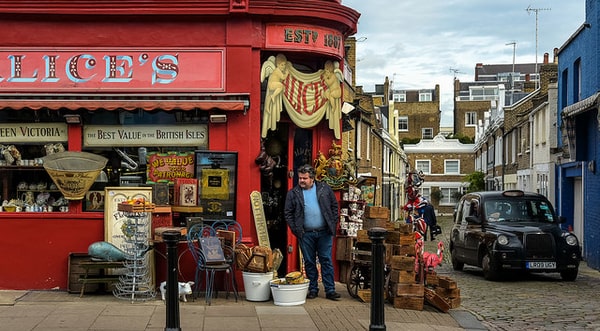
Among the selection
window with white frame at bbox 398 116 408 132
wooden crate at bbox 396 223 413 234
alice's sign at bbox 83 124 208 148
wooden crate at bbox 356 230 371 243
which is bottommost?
wooden crate at bbox 356 230 371 243

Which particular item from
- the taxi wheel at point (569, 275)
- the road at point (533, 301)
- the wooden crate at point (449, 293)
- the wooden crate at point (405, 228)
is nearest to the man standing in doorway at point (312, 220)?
the wooden crate at point (405, 228)

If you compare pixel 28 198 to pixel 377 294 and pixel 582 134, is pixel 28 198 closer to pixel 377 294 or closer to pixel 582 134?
pixel 377 294

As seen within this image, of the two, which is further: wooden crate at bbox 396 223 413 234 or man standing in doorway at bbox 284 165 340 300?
wooden crate at bbox 396 223 413 234

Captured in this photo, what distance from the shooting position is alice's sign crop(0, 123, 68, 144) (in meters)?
11.9

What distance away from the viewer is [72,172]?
11625 mm

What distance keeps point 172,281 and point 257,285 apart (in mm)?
2966

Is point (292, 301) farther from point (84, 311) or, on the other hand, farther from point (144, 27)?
point (144, 27)

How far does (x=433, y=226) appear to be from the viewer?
2788 centimetres

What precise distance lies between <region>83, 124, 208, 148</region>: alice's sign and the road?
4.70 meters

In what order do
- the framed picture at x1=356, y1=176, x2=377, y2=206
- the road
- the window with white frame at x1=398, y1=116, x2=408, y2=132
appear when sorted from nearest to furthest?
the road → the framed picture at x1=356, y1=176, x2=377, y2=206 → the window with white frame at x1=398, y1=116, x2=408, y2=132

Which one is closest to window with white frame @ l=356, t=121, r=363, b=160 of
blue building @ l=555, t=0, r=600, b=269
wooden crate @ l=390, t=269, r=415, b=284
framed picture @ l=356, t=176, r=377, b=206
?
blue building @ l=555, t=0, r=600, b=269

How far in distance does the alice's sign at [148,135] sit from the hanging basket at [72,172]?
34 centimetres

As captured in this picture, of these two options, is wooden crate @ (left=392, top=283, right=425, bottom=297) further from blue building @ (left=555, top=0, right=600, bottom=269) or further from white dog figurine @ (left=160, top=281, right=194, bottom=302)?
blue building @ (left=555, top=0, right=600, bottom=269)

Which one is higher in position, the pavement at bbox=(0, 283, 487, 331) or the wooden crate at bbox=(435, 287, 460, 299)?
the wooden crate at bbox=(435, 287, 460, 299)
